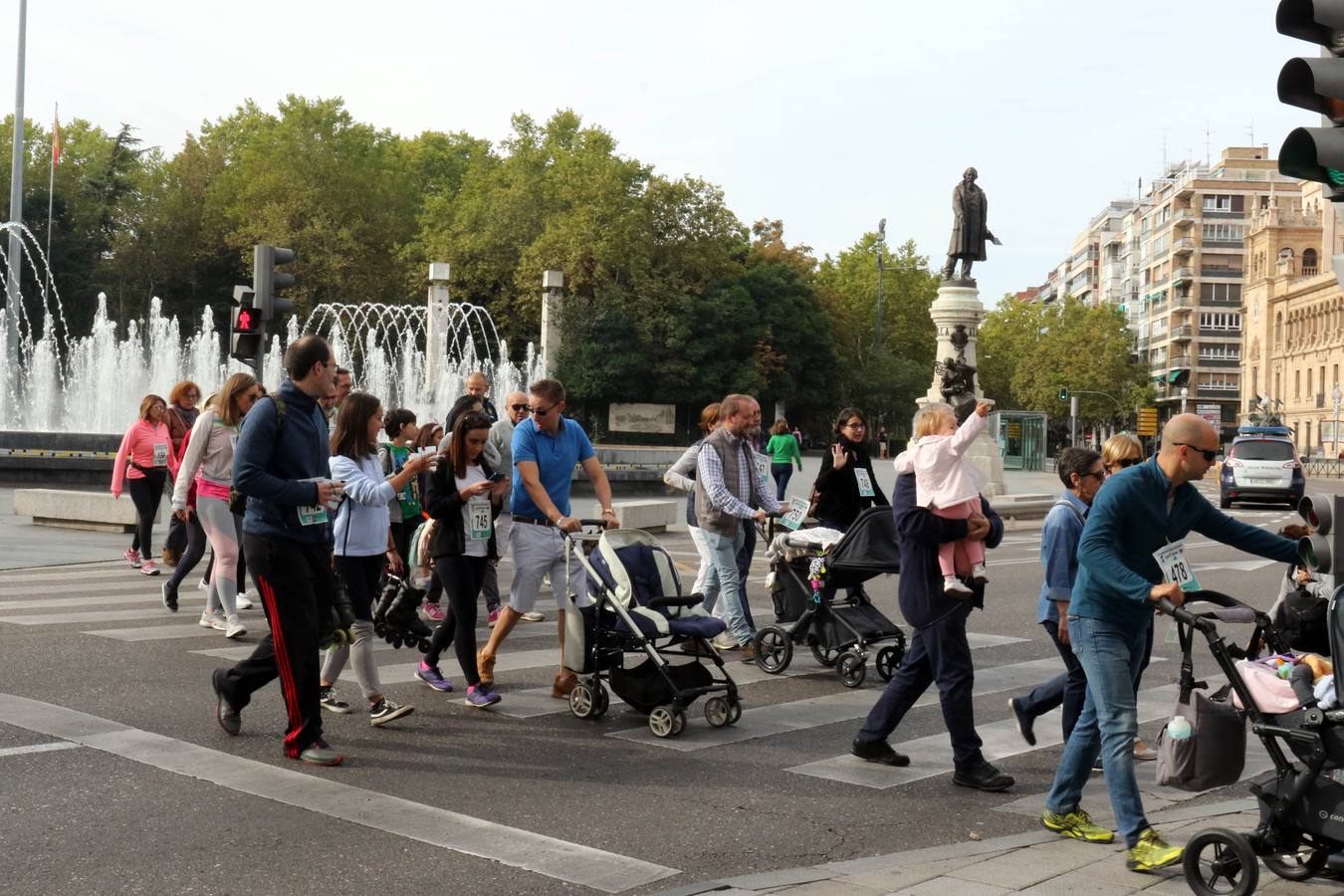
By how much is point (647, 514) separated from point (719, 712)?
43.0 feet

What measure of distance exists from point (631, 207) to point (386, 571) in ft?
177

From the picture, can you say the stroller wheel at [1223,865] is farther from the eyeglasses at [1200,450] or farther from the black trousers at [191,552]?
the black trousers at [191,552]

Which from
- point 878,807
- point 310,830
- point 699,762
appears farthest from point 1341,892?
point 310,830

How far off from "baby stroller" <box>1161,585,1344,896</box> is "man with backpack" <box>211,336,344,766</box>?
393 cm

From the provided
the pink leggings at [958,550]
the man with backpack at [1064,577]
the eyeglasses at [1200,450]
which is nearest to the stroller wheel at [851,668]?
the man with backpack at [1064,577]

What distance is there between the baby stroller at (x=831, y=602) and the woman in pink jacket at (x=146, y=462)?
6999 mm

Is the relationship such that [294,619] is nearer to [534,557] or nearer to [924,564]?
[534,557]

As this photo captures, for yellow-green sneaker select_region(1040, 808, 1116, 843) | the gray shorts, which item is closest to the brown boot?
the gray shorts

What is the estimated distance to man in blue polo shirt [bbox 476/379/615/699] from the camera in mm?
8578

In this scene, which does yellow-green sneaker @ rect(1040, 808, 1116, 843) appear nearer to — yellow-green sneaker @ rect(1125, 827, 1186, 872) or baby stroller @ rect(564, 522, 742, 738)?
yellow-green sneaker @ rect(1125, 827, 1186, 872)

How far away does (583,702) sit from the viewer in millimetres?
8227

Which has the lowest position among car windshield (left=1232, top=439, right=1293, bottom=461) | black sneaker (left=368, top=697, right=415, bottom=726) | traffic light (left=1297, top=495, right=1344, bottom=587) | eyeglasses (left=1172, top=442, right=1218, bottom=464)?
black sneaker (left=368, top=697, right=415, bottom=726)

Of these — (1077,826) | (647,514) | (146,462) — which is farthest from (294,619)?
(647,514)

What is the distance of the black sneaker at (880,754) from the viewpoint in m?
7.23
